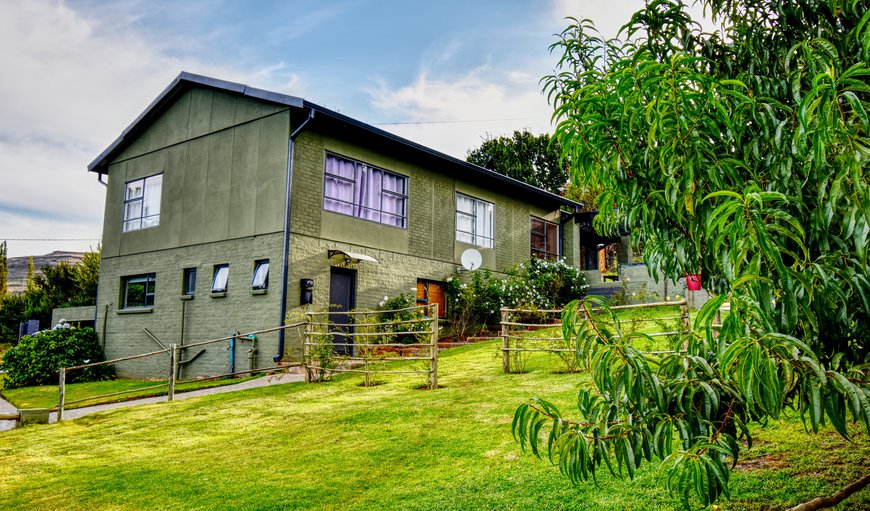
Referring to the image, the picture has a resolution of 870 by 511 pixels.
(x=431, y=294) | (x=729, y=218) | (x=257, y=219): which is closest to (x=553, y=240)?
(x=431, y=294)

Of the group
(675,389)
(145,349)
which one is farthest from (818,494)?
A: (145,349)

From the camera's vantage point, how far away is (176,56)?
1861 cm

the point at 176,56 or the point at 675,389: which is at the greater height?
the point at 176,56

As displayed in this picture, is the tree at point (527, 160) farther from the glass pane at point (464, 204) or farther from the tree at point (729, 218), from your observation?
the tree at point (729, 218)

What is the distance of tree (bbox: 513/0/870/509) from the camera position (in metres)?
2.00

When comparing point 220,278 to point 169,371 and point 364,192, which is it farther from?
point 364,192

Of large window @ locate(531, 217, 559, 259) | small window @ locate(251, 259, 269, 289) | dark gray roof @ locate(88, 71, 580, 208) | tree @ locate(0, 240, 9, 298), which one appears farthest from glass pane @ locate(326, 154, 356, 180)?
tree @ locate(0, 240, 9, 298)

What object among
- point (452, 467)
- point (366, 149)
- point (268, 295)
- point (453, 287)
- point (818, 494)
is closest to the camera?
point (818, 494)

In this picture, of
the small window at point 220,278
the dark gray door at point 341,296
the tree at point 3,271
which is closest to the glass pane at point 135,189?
the small window at point 220,278

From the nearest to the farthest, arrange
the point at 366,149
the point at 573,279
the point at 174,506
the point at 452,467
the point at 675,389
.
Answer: the point at 675,389 → the point at 174,506 → the point at 452,467 → the point at 366,149 → the point at 573,279

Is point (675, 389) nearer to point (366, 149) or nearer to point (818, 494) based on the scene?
point (818, 494)

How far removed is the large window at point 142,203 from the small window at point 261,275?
185 inches

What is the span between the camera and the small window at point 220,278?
15148 millimetres

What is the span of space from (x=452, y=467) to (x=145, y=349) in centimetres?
1352
